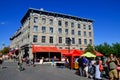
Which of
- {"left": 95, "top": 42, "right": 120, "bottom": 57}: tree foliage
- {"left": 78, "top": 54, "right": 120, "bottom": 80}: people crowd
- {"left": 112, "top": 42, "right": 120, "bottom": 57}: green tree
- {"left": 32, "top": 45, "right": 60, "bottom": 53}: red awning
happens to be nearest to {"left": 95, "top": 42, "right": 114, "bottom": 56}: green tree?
{"left": 95, "top": 42, "right": 120, "bottom": 57}: tree foliage

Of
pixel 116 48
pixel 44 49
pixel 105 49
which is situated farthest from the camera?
pixel 116 48

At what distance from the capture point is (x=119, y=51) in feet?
181

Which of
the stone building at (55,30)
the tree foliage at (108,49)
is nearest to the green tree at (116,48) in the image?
the tree foliage at (108,49)

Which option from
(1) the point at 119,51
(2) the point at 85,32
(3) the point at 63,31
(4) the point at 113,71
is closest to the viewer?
(4) the point at 113,71

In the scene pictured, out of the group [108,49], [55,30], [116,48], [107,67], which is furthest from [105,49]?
[107,67]

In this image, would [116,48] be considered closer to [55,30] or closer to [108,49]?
[108,49]

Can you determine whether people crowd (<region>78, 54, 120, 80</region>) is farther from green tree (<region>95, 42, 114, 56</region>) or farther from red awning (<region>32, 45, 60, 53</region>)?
green tree (<region>95, 42, 114, 56</region>)

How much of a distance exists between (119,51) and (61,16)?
69.1ft

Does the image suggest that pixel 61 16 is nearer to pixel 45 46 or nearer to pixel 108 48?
pixel 45 46

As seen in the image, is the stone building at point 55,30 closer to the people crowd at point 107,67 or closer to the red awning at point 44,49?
the red awning at point 44,49

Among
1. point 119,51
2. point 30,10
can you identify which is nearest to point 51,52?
point 30,10

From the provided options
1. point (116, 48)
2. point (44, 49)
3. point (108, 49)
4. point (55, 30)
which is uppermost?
point (55, 30)

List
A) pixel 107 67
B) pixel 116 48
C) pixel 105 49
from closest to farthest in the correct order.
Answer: pixel 107 67
pixel 105 49
pixel 116 48

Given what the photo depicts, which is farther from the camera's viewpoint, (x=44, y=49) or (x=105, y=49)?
(x=105, y=49)
